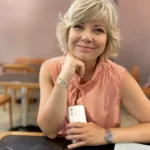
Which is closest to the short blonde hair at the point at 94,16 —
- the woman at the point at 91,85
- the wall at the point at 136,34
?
the woman at the point at 91,85

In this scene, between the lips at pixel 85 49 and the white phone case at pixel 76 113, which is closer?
the white phone case at pixel 76 113

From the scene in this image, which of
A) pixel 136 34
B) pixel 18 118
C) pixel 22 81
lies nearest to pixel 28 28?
pixel 18 118

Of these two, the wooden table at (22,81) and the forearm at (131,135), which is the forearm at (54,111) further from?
the wooden table at (22,81)

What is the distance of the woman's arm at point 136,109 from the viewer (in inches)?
37.9

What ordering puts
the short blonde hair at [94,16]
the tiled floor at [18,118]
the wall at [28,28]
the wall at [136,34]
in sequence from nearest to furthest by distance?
the short blonde hair at [94,16] < the tiled floor at [18,118] < the wall at [136,34] < the wall at [28,28]

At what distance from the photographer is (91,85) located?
1123 mm

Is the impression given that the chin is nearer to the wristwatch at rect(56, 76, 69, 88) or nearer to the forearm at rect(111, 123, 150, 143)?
the wristwatch at rect(56, 76, 69, 88)

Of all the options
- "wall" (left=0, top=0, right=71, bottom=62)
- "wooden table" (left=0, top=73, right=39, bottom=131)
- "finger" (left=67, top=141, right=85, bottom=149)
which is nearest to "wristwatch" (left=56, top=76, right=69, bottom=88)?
"finger" (left=67, top=141, right=85, bottom=149)

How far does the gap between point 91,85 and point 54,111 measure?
8.8 inches

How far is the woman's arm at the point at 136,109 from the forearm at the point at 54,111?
226 millimetres

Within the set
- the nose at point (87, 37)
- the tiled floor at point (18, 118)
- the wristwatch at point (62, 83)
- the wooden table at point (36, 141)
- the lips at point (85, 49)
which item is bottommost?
the tiled floor at point (18, 118)

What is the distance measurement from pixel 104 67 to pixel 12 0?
3547 mm

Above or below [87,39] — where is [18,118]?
below

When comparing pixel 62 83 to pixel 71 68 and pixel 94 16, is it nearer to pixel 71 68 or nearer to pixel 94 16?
pixel 71 68
